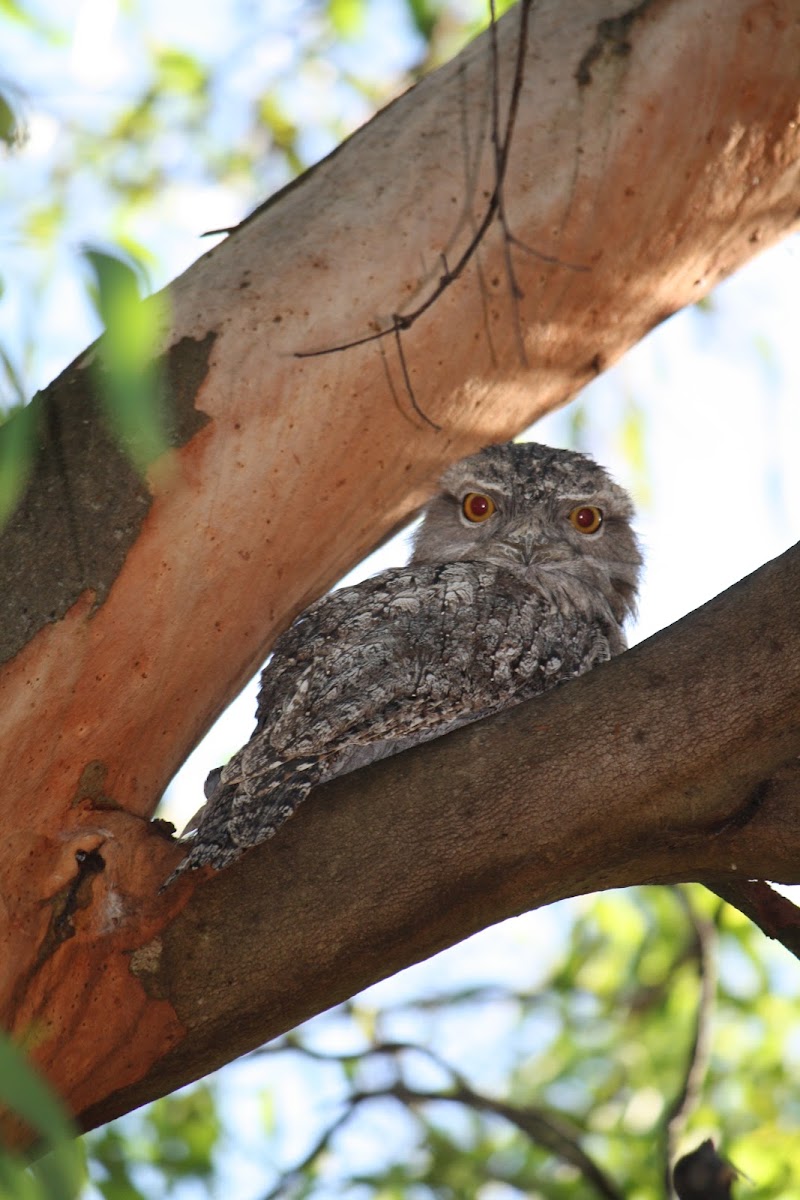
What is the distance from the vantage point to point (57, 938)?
2188 millimetres

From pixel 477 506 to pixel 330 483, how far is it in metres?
0.83

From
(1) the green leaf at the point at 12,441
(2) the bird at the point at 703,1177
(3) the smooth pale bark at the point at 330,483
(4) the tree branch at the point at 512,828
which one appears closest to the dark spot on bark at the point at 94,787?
(3) the smooth pale bark at the point at 330,483

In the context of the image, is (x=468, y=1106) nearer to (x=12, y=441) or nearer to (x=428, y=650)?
(x=428, y=650)

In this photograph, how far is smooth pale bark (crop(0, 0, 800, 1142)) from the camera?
2.14 meters

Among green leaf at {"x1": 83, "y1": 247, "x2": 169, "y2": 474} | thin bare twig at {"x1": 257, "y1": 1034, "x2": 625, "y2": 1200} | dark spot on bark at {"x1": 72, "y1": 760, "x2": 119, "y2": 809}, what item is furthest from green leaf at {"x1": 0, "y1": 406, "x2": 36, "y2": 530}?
thin bare twig at {"x1": 257, "y1": 1034, "x2": 625, "y2": 1200}

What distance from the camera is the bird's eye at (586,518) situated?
10.9ft

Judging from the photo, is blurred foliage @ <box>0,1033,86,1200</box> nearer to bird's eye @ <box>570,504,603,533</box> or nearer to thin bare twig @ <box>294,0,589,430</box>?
thin bare twig @ <box>294,0,589,430</box>

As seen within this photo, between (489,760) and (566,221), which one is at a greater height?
(566,221)

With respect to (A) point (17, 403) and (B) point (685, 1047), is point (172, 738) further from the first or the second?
(B) point (685, 1047)

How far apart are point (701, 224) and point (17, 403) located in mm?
1613

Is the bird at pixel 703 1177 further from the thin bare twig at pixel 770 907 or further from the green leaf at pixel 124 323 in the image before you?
the green leaf at pixel 124 323

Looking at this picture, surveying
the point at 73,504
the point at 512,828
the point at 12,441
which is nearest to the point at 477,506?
the point at 73,504

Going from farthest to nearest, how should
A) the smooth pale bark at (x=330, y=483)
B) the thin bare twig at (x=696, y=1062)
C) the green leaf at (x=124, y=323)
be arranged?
the thin bare twig at (x=696, y=1062) → the smooth pale bark at (x=330, y=483) → the green leaf at (x=124, y=323)

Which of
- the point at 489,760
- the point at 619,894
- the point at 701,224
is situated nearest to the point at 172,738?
the point at 489,760
